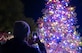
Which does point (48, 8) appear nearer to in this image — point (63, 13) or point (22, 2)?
point (63, 13)

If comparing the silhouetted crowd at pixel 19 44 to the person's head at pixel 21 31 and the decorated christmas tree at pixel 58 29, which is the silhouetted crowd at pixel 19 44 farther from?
the decorated christmas tree at pixel 58 29

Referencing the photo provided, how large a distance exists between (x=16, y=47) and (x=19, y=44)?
1.2 inches

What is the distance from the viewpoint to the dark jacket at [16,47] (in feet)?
4.28

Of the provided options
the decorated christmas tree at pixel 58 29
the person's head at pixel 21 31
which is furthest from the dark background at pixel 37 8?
the person's head at pixel 21 31

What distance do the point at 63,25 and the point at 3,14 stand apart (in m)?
1.46

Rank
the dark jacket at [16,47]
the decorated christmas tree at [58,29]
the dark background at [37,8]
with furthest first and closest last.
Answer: the dark background at [37,8] → the decorated christmas tree at [58,29] → the dark jacket at [16,47]

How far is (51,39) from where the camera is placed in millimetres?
4648

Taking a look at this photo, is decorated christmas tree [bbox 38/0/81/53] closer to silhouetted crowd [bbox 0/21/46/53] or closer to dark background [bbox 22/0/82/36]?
dark background [bbox 22/0/82/36]

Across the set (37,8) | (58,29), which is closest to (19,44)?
(58,29)

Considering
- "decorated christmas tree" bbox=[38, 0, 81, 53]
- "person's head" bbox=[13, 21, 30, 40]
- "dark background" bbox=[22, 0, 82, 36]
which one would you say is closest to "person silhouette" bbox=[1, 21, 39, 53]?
"person's head" bbox=[13, 21, 30, 40]

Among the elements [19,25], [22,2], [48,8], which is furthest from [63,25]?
Result: [19,25]

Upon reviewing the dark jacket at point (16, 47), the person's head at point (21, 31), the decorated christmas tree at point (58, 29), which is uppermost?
the person's head at point (21, 31)

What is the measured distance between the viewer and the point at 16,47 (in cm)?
134

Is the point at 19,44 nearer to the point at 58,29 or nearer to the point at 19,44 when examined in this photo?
the point at 19,44
